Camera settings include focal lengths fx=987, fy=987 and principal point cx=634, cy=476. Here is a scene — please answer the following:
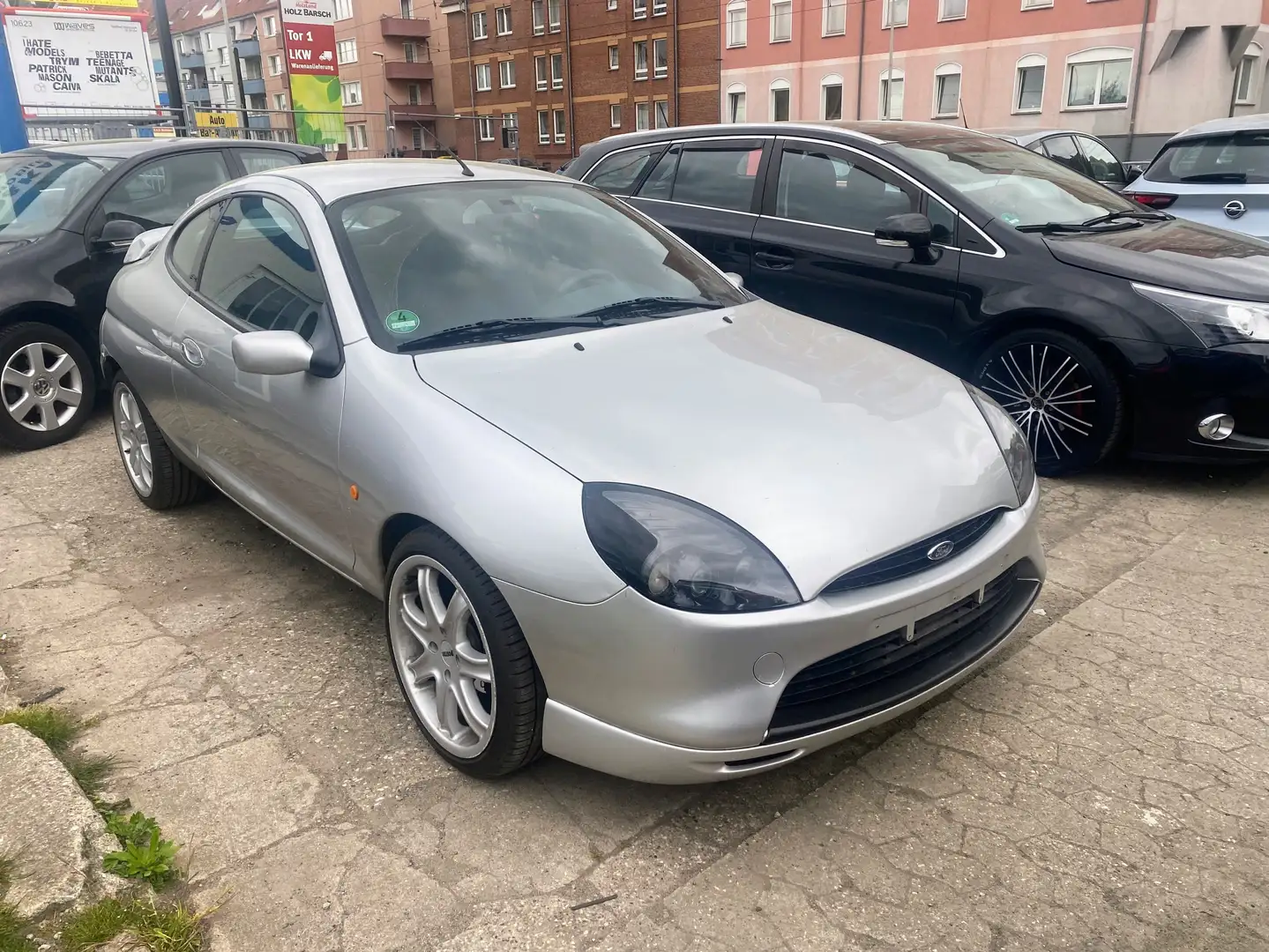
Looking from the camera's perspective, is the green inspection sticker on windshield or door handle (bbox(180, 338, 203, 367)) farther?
door handle (bbox(180, 338, 203, 367))

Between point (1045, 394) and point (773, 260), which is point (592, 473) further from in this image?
point (773, 260)

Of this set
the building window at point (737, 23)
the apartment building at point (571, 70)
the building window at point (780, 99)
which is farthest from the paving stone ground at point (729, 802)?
the building window at point (737, 23)

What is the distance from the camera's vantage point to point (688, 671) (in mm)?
2184

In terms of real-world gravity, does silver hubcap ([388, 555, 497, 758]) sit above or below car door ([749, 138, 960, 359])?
below

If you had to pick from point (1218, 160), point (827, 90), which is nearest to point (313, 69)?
point (827, 90)

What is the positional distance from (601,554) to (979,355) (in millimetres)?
3311

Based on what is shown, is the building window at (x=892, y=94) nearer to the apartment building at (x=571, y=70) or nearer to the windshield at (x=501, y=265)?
the apartment building at (x=571, y=70)

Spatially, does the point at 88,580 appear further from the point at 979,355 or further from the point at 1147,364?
the point at 1147,364

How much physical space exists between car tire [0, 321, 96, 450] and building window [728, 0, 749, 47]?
43026mm

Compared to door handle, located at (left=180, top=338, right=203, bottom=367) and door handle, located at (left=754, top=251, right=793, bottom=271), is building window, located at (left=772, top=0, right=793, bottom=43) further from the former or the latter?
door handle, located at (left=180, top=338, right=203, bottom=367)

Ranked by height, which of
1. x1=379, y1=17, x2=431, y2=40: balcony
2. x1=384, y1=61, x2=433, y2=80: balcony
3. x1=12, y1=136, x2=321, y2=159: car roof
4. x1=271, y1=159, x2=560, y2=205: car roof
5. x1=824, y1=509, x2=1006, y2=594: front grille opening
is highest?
x1=379, y1=17, x2=431, y2=40: balcony

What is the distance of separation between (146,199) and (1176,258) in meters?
5.85

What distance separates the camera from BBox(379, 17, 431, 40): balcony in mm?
61438

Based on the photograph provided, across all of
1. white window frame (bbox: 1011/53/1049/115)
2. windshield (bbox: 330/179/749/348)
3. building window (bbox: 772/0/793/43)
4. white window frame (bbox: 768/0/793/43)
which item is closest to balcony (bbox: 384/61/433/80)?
white window frame (bbox: 768/0/793/43)
